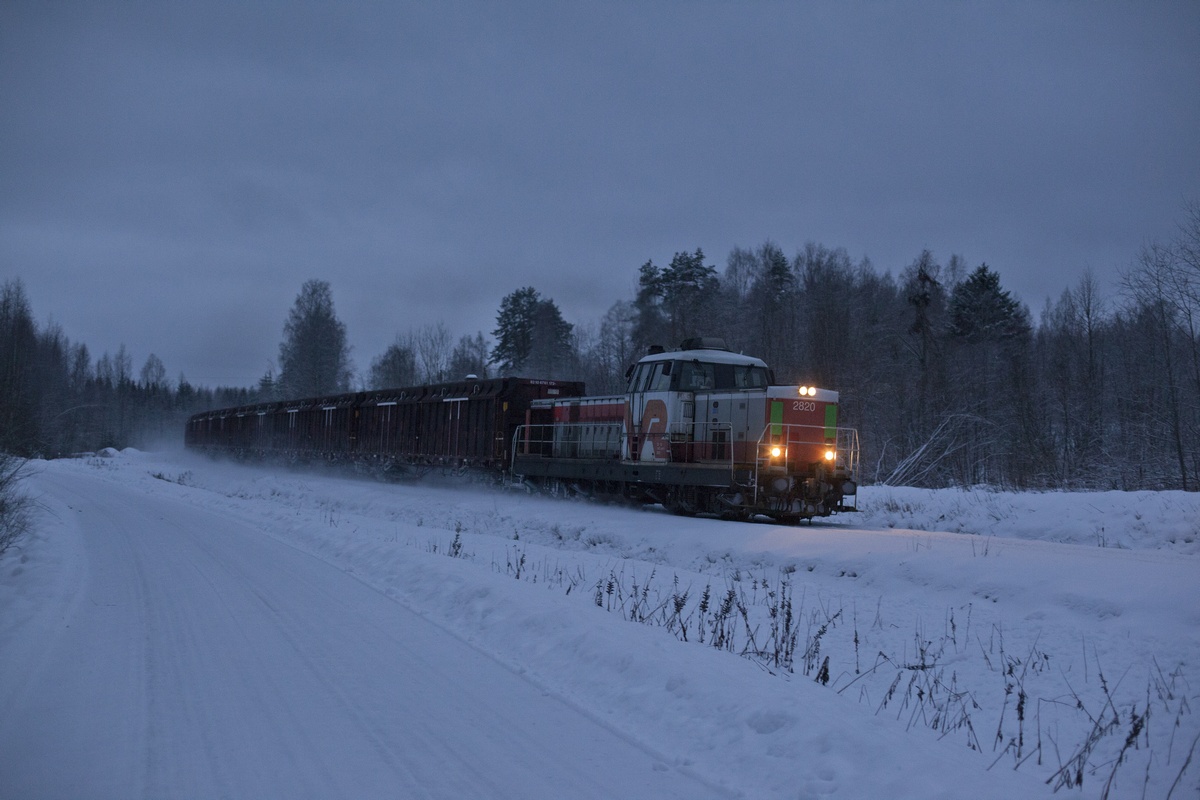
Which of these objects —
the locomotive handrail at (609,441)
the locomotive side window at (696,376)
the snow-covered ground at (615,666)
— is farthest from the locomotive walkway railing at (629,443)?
the snow-covered ground at (615,666)

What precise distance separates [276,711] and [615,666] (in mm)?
2378

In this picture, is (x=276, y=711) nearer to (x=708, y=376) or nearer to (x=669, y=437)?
(x=669, y=437)

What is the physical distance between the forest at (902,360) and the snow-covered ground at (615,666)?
7.52 metres

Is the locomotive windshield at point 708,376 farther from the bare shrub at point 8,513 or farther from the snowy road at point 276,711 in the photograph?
the bare shrub at point 8,513

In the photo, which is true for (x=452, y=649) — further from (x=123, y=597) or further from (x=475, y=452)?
(x=475, y=452)

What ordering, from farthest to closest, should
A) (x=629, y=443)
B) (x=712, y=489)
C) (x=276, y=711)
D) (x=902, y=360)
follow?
(x=902, y=360), (x=629, y=443), (x=712, y=489), (x=276, y=711)

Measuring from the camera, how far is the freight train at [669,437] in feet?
49.2

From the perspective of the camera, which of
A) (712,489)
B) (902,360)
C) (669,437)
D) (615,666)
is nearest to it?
(615,666)

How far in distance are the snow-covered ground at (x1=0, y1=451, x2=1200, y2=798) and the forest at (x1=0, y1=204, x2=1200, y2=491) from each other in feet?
24.7

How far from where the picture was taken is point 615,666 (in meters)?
5.82

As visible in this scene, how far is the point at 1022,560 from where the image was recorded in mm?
9641

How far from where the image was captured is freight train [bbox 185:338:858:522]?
1501 cm

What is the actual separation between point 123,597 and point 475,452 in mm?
16086

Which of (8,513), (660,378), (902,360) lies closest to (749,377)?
(660,378)
